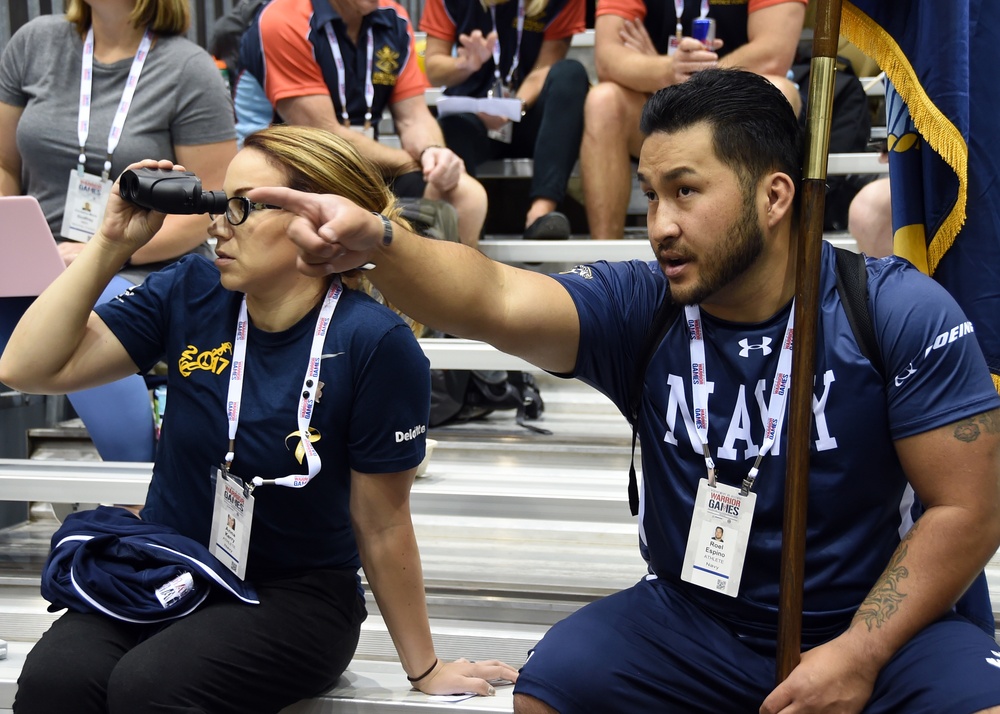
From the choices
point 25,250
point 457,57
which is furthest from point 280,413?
point 457,57

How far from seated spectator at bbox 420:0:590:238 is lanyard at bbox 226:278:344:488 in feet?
5.31

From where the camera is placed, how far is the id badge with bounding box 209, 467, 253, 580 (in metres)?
1.54

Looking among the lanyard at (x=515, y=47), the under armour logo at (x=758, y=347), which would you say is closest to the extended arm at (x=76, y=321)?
the under armour logo at (x=758, y=347)

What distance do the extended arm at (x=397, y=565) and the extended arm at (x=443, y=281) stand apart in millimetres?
329

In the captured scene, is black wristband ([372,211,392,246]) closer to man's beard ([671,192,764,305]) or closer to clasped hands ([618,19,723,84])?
man's beard ([671,192,764,305])

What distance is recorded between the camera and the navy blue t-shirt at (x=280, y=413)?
156 centimetres

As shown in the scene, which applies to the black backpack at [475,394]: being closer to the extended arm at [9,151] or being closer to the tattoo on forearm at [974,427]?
the extended arm at [9,151]

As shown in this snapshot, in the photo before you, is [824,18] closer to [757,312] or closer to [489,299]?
[757,312]

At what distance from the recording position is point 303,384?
1568 mm

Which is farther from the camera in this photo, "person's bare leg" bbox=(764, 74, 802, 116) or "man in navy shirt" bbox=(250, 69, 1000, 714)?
"person's bare leg" bbox=(764, 74, 802, 116)

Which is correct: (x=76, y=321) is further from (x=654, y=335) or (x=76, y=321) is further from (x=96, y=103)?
(x=96, y=103)

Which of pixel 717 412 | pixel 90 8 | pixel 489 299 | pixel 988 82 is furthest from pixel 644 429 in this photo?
pixel 90 8

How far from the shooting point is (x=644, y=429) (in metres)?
1.49

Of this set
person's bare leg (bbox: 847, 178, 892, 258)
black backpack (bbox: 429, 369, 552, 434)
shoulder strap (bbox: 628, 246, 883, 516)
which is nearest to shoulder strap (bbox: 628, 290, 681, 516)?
shoulder strap (bbox: 628, 246, 883, 516)
